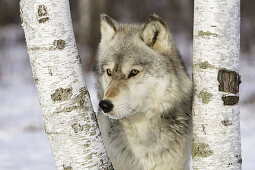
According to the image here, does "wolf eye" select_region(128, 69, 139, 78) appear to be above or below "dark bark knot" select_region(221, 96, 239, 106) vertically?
above

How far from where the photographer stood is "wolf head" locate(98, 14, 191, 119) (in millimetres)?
3471

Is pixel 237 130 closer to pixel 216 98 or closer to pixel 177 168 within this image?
pixel 216 98

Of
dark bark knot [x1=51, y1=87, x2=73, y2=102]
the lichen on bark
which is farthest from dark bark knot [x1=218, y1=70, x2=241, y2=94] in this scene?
dark bark knot [x1=51, y1=87, x2=73, y2=102]

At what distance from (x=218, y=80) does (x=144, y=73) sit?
803 millimetres

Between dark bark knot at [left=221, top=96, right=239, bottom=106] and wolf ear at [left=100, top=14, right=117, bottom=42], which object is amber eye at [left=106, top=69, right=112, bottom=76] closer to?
wolf ear at [left=100, top=14, right=117, bottom=42]

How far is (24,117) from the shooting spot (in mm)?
8648

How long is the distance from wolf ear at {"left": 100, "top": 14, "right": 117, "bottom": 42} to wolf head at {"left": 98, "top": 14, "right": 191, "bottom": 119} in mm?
233

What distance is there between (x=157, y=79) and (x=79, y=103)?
3.28 feet

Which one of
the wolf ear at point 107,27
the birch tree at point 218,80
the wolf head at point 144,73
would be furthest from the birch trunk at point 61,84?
→ the wolf ear at point 107,27

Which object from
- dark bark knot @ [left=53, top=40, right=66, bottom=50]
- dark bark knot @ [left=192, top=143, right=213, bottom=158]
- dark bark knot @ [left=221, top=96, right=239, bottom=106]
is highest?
dark bark knot @ [left=53, top=40, right=66, bottom=50]

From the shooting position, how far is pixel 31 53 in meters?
2.82

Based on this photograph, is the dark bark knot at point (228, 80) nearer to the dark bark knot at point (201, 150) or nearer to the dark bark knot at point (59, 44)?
the dark bark knot at point (201, 150)

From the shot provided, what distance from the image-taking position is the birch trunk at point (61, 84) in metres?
2.74

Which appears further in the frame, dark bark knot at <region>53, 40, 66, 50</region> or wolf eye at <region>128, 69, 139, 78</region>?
wolf eye at <region>128, 69, 139, 78</region>
